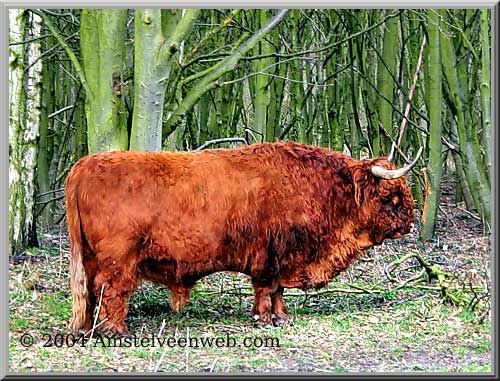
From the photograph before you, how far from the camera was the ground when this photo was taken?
22.8 feet

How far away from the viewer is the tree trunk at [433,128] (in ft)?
38.2

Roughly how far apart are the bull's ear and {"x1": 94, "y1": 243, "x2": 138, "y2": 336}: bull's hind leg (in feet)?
7.83

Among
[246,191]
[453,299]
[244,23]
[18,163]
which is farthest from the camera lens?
[244,23]

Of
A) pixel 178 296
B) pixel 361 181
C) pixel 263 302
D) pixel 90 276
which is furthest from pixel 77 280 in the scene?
pixel 361 181

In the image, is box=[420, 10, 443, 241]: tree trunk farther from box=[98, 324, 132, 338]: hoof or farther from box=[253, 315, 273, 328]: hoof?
box=[98, 324, 132, 338]: hoof

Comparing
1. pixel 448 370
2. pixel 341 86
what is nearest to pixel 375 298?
pixel 448 370

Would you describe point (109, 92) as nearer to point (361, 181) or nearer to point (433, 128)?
point (361, 181)

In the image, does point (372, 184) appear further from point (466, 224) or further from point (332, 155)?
point (466, 224)

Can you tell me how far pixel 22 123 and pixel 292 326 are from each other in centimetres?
464

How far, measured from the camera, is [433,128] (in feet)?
39.1

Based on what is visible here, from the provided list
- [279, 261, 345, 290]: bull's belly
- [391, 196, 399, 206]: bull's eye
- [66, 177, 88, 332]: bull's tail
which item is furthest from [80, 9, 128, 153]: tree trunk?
[391, 196, 399, 206]: bull's eye

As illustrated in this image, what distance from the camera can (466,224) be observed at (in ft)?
44.7

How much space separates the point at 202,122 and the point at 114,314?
8520mm

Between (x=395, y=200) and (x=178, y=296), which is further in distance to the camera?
(x=395, y=200)
